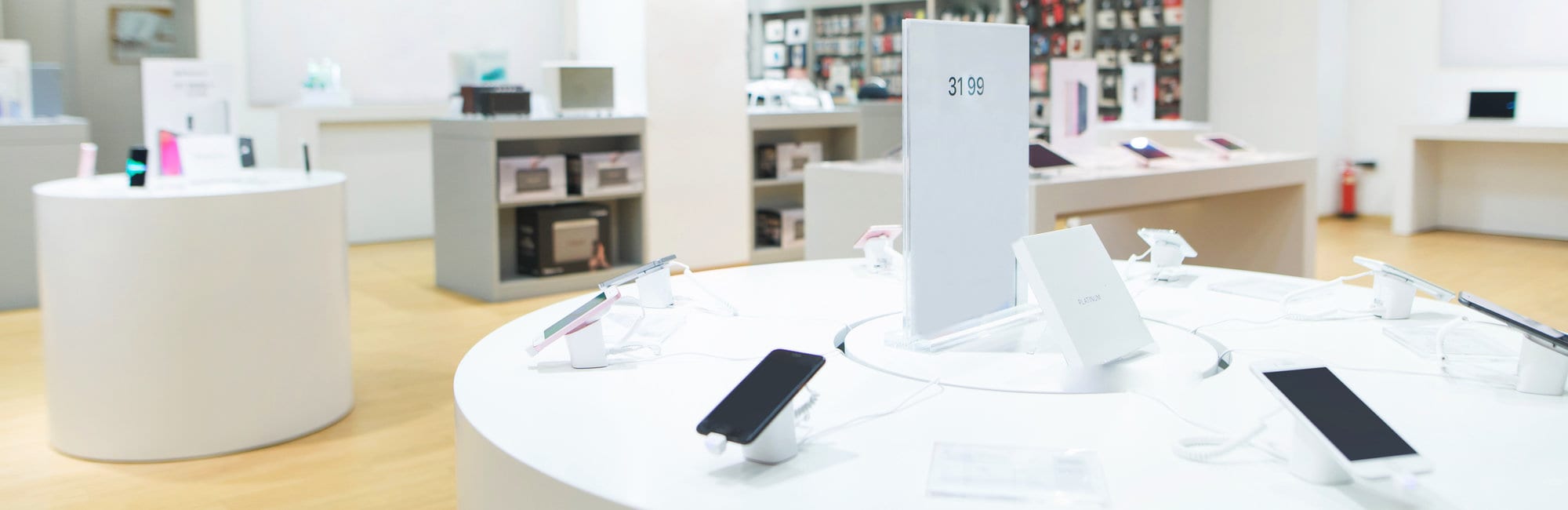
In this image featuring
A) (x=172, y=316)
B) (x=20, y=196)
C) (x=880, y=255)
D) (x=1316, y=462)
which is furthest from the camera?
(x=20, y=196)

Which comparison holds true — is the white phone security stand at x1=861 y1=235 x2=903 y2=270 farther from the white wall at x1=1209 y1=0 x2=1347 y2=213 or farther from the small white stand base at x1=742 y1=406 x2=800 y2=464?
the white wall at x1=1209 y1=0 x2=1347 y2=213

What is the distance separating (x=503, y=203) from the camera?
5.52 metres

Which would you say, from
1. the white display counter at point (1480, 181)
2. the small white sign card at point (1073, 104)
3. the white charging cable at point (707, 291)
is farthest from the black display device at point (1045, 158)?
the white display counter at point (1480, 181)

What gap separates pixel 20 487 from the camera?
2.93 metres

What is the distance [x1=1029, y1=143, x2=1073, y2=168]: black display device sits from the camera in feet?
12.4

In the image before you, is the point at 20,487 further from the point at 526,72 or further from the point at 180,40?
the point at 526,72

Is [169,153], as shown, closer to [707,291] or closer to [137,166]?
[137,166]

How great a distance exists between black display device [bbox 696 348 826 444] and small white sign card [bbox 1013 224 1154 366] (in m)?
0.42

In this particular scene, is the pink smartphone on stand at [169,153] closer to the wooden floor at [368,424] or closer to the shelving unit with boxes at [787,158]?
the wooden floor at [368,424]

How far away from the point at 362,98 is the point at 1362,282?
240 inches

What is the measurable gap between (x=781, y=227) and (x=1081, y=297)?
514 cm

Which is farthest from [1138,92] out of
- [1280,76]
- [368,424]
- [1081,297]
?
[1081,297]

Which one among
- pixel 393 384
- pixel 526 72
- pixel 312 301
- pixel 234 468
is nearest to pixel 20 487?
pixel 234 468

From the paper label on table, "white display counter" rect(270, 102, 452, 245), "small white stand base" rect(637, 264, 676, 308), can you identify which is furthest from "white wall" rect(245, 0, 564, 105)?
the paper label on table
